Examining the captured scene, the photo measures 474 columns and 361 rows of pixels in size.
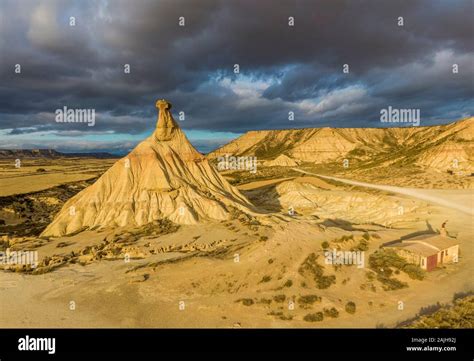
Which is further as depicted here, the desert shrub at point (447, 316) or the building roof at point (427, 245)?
the building roof at point (427, 245)

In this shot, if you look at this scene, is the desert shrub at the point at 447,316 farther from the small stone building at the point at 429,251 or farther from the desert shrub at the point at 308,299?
the small stone building at the point at 429,251

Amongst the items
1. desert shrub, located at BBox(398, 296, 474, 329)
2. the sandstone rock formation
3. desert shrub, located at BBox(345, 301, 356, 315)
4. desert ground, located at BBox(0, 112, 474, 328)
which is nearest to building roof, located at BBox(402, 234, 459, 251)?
desert ground, located at BBox(0, 112, 474, 328)

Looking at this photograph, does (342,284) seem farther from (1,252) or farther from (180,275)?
(1,252)

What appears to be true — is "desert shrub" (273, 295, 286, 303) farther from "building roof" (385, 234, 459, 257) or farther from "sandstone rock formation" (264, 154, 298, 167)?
"sandstone rock formation" (264, 154, 298, 167)

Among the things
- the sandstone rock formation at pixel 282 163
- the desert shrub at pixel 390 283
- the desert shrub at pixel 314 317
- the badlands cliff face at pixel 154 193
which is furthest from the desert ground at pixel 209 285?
the sandstone rock formation at pixel 282 163

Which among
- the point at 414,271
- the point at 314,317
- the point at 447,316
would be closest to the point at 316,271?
the point at 314,317

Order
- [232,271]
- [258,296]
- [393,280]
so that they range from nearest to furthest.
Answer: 1. [258,296]
2. [393,280]
3. [232,271]
